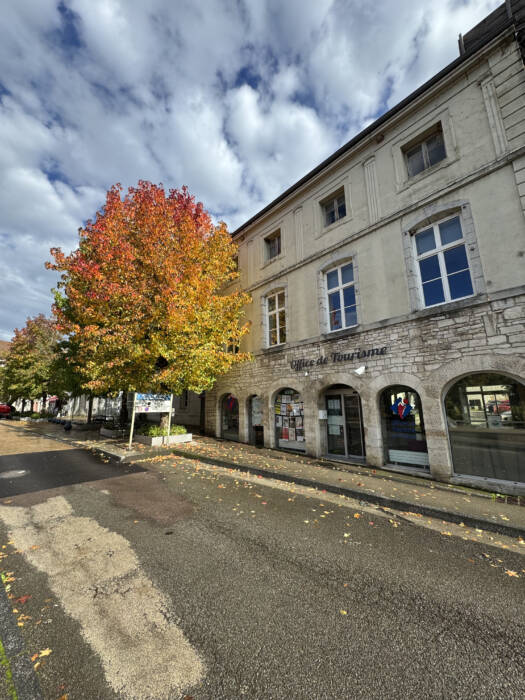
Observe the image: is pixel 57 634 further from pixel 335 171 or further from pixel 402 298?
pixel 335 171

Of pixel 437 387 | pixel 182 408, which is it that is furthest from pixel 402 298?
pixel 182 408

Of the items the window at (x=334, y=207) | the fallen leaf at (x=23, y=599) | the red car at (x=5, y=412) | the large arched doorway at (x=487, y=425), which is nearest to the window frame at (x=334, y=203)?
the window at (x=334, y=207)

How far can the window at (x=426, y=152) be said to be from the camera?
29.3ft

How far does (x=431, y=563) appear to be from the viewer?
3768mm

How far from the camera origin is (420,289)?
8.55m

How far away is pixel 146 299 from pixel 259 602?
10.1 m

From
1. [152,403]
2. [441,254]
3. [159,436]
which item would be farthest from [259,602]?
[159,436]

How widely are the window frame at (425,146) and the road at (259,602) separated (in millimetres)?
9819

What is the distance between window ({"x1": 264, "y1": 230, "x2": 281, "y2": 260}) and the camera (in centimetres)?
1395

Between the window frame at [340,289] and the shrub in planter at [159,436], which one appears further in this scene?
the shrub in planter at [159,436]

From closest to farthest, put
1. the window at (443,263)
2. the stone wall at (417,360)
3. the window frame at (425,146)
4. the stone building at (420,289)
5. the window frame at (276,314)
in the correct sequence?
the stone wall at (417,360)
the stone building at (420,289)
the window at (443,263)
the window frame at (425,146)
the window frame at (276,314)

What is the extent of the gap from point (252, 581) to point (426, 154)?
12078mm

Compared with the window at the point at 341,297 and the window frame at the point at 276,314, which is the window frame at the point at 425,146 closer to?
the window at the point at 341,297

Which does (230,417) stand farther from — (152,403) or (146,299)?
(146,299)
